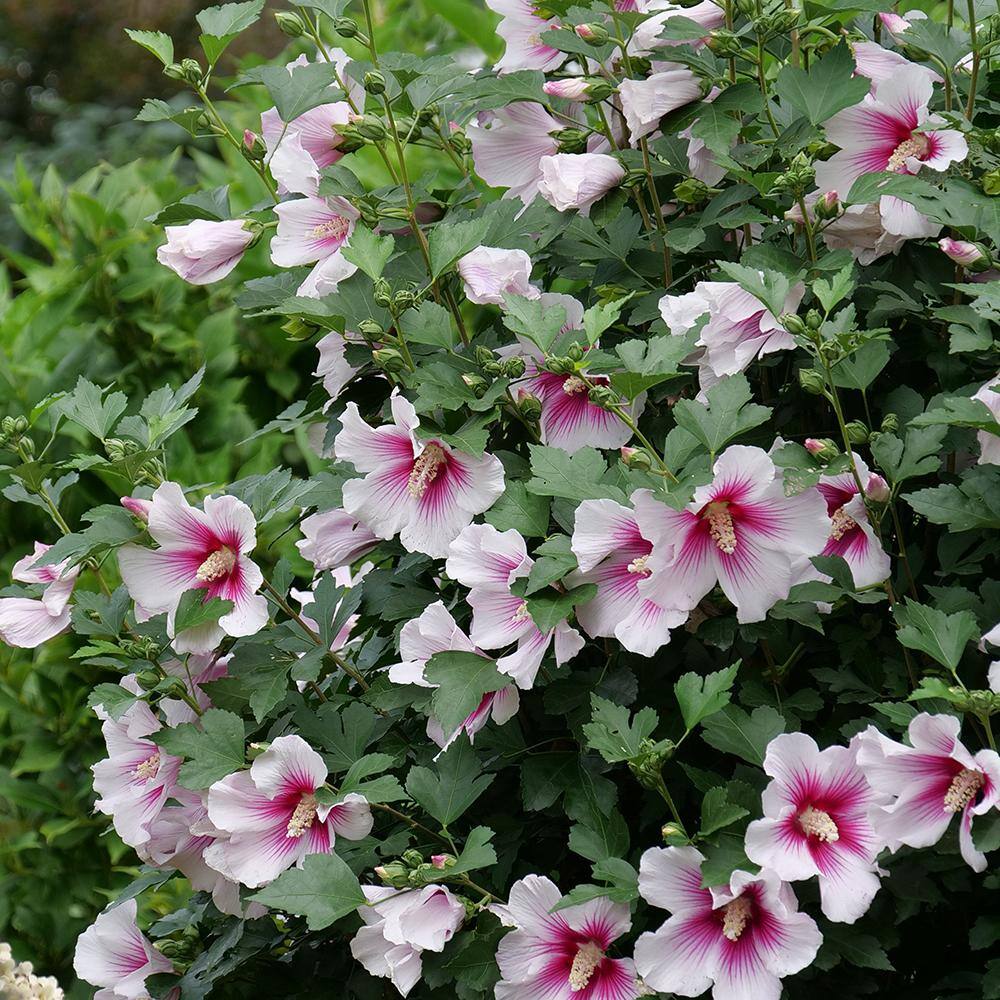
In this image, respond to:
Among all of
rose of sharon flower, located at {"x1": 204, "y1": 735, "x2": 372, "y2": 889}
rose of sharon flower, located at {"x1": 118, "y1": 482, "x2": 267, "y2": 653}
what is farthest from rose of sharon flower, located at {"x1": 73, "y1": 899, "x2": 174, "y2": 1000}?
A: rose of sharon flower, located at {"x1": 118, "y1": 482, "x2": 267, "y2": 653}

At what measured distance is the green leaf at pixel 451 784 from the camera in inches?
49.1

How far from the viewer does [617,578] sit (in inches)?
47.7

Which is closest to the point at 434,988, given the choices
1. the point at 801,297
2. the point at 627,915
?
the point at 627,915

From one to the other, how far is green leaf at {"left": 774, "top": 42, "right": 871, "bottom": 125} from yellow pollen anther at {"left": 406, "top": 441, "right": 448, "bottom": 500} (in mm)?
482

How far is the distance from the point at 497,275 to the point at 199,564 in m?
0.43

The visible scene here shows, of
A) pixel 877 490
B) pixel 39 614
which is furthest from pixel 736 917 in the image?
pixel 39 614

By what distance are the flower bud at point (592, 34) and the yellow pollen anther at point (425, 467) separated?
17.6 inches

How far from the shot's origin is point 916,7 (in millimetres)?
2010

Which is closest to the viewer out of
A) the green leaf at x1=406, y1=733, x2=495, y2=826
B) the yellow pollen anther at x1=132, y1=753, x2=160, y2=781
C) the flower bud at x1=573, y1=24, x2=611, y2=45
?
the green leaf at x1=406, y1=733, x2=495, y2=826

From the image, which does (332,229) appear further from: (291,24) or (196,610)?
(196,610)

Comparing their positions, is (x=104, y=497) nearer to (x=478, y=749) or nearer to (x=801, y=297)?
(x=478, y=749)

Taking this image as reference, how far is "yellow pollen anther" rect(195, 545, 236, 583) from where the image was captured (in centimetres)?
134

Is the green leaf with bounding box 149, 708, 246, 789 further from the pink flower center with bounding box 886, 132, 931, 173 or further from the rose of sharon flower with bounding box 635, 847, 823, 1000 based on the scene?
the pink flower center with bounding box 886, 132, 931, 173

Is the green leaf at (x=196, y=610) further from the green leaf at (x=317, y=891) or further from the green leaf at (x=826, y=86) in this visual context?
the green leaf at (x=826, y=86)
